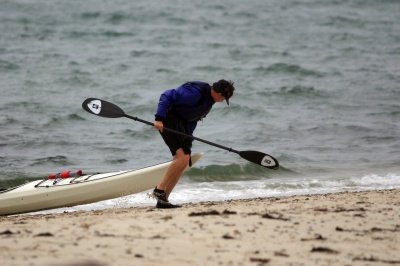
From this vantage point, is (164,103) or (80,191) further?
(80,191)

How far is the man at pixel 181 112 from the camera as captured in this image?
6898 mm

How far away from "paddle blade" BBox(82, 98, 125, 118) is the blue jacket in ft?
3.37

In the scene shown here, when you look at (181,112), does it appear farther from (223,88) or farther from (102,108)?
(102,108)

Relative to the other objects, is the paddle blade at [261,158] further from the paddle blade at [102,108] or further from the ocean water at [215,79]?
the paddle blade at [102,108]

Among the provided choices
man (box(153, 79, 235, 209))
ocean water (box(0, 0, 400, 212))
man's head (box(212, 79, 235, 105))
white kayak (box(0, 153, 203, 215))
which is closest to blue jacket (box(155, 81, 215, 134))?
man (box(153, 79, 235, 209))

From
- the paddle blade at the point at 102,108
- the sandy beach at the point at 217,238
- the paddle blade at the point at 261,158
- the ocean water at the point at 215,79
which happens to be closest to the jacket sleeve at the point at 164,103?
the sandy beach at the point at 217,238

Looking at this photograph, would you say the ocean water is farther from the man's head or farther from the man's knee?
the man's head

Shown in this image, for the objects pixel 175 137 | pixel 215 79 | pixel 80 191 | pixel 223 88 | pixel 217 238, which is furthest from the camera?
pixel 215 79

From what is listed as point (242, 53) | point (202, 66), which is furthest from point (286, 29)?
point (202, 66)

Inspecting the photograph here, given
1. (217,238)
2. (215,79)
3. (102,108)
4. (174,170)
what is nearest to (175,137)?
(174,170)

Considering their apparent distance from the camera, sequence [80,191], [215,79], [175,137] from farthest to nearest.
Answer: [215,79] → [80,191] → [175,137]

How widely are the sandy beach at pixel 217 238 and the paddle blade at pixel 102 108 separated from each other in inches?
68.7

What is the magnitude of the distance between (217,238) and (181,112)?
1.99 meters

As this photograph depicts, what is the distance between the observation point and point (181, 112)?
23.1 feet
